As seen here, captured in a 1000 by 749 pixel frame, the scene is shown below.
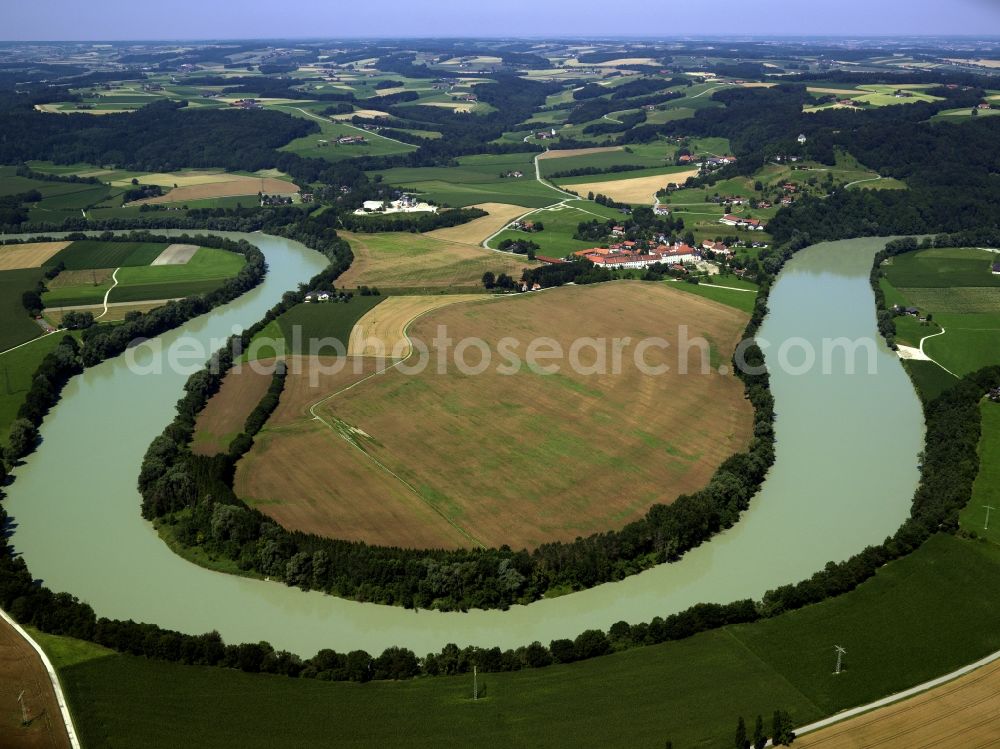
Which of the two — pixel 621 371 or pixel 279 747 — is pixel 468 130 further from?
pixel 279 747

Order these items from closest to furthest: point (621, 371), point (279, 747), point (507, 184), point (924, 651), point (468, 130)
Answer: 1. point (279, 747)
2. point (924, 651)
3. point (621, 371)
4. point (507, 184)
5. point (468, 130)

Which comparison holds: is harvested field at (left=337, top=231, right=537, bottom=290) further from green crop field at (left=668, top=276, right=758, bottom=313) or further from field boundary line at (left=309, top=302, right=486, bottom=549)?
green crop field at (left=668, top=276, right=758, bottom=313)

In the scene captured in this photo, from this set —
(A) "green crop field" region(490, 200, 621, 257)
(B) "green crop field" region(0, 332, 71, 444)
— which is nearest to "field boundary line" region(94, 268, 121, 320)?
(B) "green crop field" region(0, 332, 71, 444)

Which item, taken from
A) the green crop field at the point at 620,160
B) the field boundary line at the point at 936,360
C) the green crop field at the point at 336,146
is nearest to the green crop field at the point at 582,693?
the field boundary line at the point at 936,360

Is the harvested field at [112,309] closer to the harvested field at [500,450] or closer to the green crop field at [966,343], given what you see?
the harvested field at [500,450]

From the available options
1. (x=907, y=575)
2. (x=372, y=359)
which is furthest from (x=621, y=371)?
(x=907, y=575)

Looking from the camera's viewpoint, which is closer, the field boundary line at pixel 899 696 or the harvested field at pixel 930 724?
the harvested field at pixel 930 724

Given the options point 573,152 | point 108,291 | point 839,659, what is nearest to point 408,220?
point 108,291
